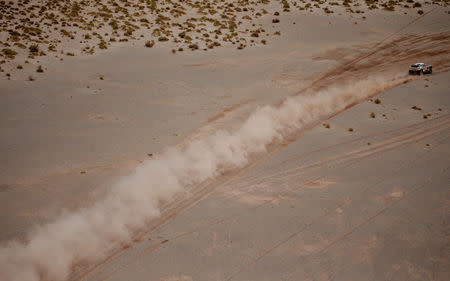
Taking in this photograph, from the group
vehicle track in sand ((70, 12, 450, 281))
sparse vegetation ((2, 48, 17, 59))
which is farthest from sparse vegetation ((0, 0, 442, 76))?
vehicle track in sand ((70, 12, 450, 281))

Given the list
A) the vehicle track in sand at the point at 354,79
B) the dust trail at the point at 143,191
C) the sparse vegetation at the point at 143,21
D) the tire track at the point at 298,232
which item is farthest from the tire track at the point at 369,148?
the sparse vegetation at the point at 143,21

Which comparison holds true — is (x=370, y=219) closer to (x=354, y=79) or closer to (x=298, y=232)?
(x=298, y=232)

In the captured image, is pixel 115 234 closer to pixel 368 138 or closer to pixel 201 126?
pixel 201 126

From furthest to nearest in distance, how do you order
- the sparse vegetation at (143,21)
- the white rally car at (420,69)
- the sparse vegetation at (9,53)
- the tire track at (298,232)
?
the sparse vegetation at (143,21)
the sparse vegetation at (9,53)
the white rally car at (420,69)
the tire track at (298,232)

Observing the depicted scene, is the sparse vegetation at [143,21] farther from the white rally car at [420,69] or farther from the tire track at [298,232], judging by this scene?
the tire track at [298,232]

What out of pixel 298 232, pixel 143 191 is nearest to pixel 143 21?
pixel 143 191

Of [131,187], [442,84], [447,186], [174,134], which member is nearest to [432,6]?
[442,84]

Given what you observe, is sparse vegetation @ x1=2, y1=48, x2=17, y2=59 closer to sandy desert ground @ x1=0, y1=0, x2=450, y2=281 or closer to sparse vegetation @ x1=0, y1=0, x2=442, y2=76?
sparse vegetation @ x1=0, y1=0, x2=442, y2=76

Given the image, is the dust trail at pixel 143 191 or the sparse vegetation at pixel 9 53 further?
the sparse vegetation at pixel 9 53
